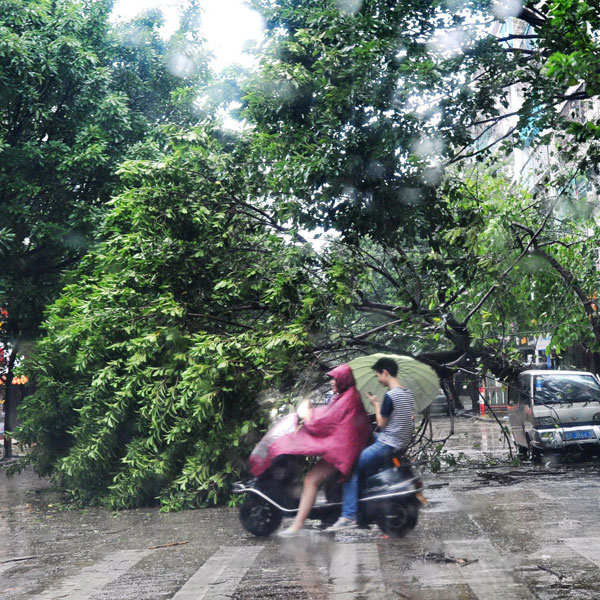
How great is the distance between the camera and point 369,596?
601 centimetres

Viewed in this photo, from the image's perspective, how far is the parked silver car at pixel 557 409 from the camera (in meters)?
15.2

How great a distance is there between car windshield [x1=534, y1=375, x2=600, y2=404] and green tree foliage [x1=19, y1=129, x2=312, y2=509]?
5.59 meters

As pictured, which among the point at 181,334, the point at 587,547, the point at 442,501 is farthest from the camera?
the point at 181,334

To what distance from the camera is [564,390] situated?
51.3ft

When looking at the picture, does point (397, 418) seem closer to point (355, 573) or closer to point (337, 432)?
point (337, 432)

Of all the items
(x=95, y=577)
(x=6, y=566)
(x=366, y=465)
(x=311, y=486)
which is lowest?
(x=95, y=577)

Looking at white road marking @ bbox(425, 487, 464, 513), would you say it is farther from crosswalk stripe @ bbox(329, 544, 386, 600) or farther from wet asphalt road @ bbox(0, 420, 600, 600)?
crosswalk stripe @ bbox(329, 544, 386, 600)

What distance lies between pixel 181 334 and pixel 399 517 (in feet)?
18.3

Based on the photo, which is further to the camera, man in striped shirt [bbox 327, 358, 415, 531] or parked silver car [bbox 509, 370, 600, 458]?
parked silver car [bbox 509, 370, 600, 458]

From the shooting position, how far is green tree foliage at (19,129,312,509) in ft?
40.3

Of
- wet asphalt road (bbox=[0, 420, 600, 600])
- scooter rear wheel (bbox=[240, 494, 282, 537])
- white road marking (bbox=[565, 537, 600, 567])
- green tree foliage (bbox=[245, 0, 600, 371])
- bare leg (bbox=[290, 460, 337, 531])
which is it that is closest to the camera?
wet asphalt road (bbox=[0, 420, 600, 600])

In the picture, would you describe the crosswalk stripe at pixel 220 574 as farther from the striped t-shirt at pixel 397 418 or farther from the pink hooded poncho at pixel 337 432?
the striped t-shirt at pixel 397 418

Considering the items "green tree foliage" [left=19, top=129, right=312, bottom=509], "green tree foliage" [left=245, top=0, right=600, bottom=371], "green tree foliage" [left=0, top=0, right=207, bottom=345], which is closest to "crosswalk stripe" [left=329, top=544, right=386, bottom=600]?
"green tree foliage" [left=19, top=129, right=312, bottom=509]

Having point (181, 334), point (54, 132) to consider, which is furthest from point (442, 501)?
point (54, 132)
